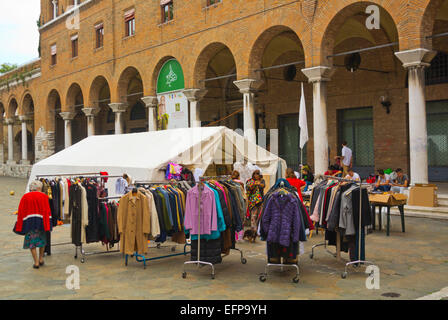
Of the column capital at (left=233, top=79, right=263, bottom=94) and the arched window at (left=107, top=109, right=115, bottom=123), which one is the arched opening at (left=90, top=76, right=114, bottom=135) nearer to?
the arched window at (left=107, top=109, right=115, bottom=123)

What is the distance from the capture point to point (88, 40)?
26641mm

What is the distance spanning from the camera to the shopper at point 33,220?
733cm

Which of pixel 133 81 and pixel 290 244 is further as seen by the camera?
pixel 133 81

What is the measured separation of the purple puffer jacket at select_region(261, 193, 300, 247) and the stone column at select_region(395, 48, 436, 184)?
708cm

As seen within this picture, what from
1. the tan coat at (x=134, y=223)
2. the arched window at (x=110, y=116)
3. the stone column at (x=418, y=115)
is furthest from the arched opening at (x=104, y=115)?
the tan coat at (x=134, y=223)

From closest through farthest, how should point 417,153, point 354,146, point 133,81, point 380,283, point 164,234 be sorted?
point 380,283 → point 164,234 → point 417,153 → point 354,146 → point 133,81

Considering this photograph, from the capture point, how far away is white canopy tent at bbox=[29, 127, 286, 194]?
1002cm

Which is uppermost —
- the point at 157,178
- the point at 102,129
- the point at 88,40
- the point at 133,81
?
the point at 88,40

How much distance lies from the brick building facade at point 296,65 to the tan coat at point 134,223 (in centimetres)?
806

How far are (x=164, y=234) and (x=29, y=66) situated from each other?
31.9 metres

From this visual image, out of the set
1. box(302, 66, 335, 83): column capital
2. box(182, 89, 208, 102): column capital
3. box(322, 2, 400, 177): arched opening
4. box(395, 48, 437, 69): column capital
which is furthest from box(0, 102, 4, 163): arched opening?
box(395, 48, 437, 69): column capital

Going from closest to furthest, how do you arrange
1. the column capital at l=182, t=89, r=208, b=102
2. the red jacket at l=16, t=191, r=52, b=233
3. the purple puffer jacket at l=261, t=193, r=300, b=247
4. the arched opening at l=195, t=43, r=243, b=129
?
the purple puffer jacket at l=261, t=193, r=300, b=247, the red jacket at l=16, t=191, r=52, b=233, the column capital at l=182, t=89, r=208, b=102, the arched opening at l=195, t=43, r=243, b=129
